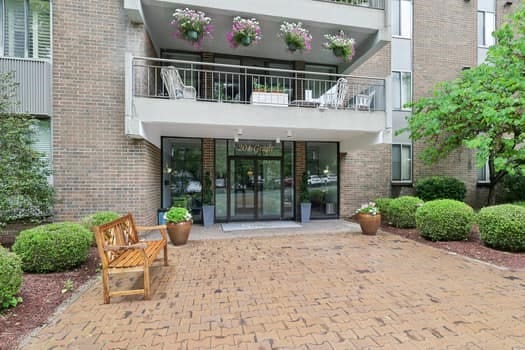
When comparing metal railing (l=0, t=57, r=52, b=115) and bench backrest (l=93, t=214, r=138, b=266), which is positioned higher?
metal railing (l=0, t=57, r=52, b=115)

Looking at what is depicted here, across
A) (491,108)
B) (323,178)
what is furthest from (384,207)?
(491,108)

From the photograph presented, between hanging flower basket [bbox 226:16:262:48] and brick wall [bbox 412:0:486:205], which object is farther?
brick wall [bbox 412:0:486:205]

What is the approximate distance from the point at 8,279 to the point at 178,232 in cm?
344

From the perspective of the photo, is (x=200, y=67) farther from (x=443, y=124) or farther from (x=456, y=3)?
(x=456, y=3)

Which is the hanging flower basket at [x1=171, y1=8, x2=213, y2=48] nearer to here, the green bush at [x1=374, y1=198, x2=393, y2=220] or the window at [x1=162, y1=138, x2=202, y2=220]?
the window at [x1=162, y1=138, x2=202, y2=220]

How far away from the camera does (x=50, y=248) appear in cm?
462

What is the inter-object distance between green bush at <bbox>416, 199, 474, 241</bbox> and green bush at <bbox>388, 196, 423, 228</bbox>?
1383 millimetres

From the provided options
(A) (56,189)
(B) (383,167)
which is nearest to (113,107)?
(A) (56,189)

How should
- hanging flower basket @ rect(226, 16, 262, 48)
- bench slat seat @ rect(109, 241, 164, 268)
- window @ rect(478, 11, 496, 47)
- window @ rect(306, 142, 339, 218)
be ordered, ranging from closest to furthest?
bench slat seat @ rect(109, 241, 164, 268), hanging flower basket @ rect(226, 16, 262, 48), window @ rect(306, 142, 339, 218), window @ rect(478, 11, 496, 47)

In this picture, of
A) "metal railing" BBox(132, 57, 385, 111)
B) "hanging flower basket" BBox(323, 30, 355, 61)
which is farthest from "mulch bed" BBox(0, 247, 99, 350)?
"hanging flower basket" BBox(323, 30, 355, 61)

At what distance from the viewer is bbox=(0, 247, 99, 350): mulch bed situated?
3021 mm

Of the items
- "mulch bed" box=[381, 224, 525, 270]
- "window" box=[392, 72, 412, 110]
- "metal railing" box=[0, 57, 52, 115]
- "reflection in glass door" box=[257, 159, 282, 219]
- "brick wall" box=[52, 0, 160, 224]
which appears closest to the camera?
"mulch bed" box=[381, 224, 525, 270]

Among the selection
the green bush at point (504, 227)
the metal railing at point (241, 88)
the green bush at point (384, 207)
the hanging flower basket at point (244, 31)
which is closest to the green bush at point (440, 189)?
the green bush at point (384, 207)

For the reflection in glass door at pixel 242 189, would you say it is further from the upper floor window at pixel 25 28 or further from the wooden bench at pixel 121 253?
the upper floor window at pixel 25 28
